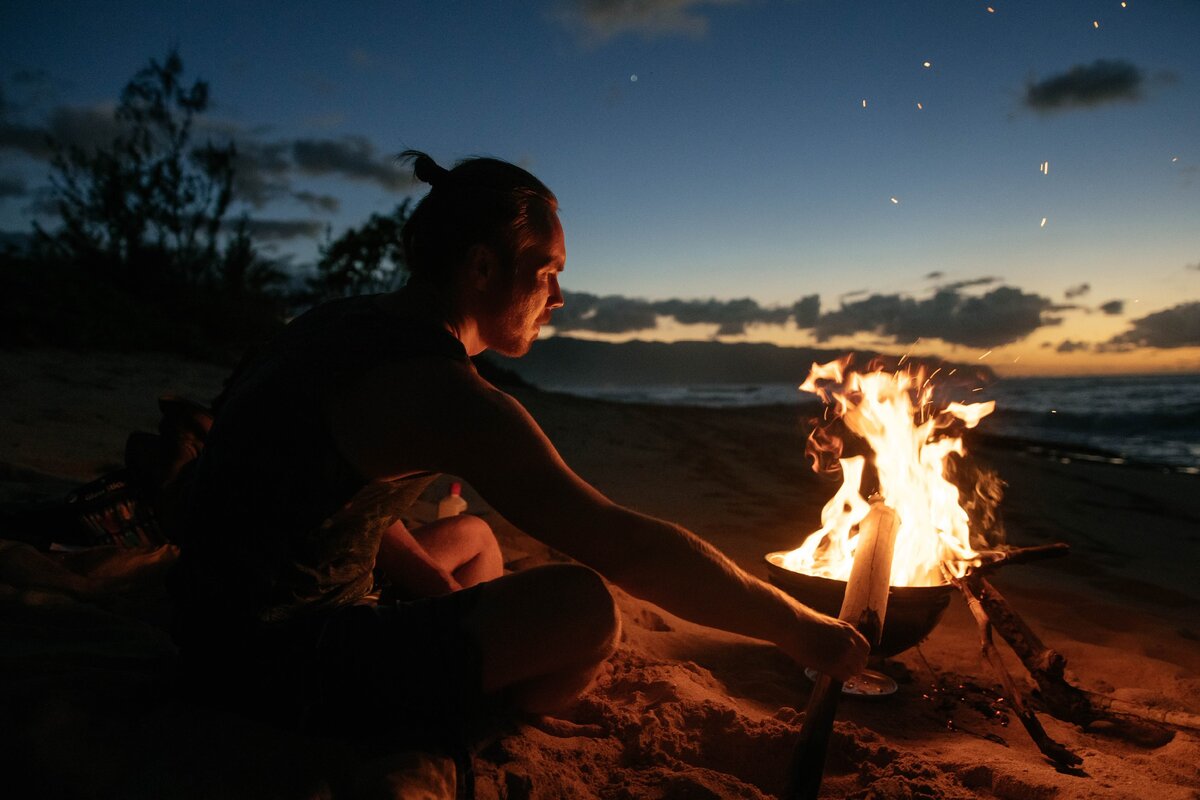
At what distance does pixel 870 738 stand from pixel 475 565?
71.1 inches

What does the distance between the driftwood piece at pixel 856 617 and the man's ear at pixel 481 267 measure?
1.45 metres

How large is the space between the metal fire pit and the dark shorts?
1500 millimetres

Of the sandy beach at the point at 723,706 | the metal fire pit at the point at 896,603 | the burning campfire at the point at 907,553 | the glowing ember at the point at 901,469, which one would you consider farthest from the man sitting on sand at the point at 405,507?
the glowing ember at the point at 901,469

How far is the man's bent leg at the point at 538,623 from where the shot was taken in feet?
5.73

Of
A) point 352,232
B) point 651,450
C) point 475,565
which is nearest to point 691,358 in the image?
point 352,232

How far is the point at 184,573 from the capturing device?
1.67 metres

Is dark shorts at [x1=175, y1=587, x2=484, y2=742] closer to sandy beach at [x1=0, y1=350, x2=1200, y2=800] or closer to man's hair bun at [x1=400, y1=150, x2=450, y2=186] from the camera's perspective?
sandy beach at [x1=0, y1=350, x2=1200, y2=800]

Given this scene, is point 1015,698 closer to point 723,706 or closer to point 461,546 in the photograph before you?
point 723,706

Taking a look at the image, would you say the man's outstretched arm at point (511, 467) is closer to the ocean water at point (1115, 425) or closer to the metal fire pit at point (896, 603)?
the metal fire pit at point (896, 603)

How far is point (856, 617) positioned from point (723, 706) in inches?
23.3

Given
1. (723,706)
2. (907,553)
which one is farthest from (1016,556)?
(723,706)

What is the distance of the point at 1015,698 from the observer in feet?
8.29

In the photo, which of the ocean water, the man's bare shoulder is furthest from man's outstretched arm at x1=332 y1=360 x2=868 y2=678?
the ocean water

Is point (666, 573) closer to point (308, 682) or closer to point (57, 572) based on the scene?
point (308, 682)
